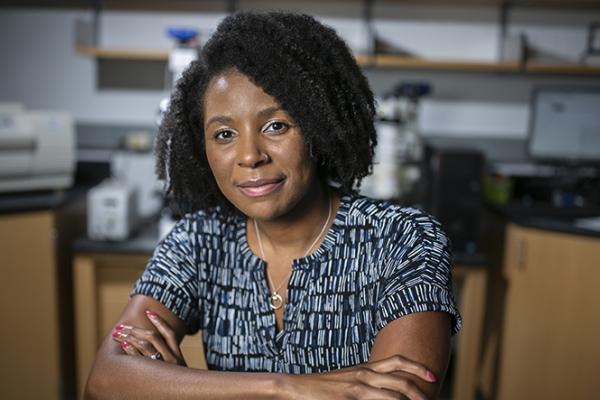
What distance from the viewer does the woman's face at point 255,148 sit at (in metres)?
1.09

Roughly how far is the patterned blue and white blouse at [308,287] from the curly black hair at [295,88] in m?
0.12

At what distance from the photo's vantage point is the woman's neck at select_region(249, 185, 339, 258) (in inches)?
48.7

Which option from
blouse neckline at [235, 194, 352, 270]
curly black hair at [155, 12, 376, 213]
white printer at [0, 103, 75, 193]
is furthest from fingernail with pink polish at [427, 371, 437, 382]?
white printer at [0, 103, 75, 193]

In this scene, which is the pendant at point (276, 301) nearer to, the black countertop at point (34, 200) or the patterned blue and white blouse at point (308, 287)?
the patterned blue and white blouse at point (308, 287)

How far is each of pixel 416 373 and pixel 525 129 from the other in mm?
2568

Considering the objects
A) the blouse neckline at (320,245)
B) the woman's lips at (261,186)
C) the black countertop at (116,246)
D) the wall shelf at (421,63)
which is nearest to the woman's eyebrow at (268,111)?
the woman's lips at (261,186)

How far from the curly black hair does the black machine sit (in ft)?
4.02

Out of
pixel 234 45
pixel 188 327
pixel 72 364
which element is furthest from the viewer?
pixel 72 364

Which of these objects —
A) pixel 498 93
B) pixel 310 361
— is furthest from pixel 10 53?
pixel 310 361

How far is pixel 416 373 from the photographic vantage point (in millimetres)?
979

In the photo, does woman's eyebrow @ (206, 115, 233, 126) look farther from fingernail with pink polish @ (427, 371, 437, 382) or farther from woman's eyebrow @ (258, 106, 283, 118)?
fingernail with pink polish @ (427, 371, 437, 382)

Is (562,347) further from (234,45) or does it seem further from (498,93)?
(234,45)

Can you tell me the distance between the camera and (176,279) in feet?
4.10

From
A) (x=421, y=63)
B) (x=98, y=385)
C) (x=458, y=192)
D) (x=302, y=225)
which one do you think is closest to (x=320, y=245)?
(x=302, y=225)
